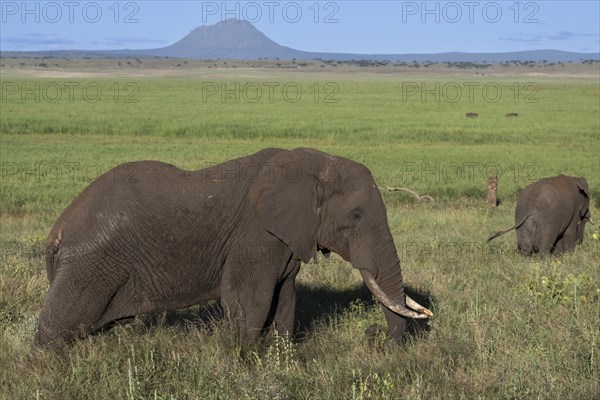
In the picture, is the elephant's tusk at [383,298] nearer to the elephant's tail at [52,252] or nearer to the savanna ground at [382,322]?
the savanna ground at [382,322]

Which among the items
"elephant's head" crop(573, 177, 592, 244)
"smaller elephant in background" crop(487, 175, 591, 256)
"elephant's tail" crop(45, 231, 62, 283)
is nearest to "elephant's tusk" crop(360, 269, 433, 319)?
"elephant's tail" crop(45, 231, 62, 283)

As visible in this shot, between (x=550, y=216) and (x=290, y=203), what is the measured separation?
7.43 m

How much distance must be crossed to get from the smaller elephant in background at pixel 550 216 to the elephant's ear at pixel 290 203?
700cm

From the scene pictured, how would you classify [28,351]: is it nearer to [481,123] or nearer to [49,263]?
[49,263]

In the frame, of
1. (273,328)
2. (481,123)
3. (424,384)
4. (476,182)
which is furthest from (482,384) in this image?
(481,123)

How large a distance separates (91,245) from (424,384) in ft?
Result: 8.78

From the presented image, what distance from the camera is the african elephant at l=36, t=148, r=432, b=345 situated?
6.64 meters

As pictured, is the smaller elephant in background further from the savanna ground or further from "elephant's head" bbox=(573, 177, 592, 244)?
the savanna ground

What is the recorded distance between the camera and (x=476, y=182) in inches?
897

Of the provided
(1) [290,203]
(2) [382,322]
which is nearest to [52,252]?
(1) [290,203]

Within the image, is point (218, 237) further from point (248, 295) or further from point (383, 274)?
point (383, 274)

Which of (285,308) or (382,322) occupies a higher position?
(285,308)

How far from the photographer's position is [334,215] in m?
6.90

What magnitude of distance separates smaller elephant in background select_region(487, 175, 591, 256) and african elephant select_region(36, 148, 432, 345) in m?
6.69
